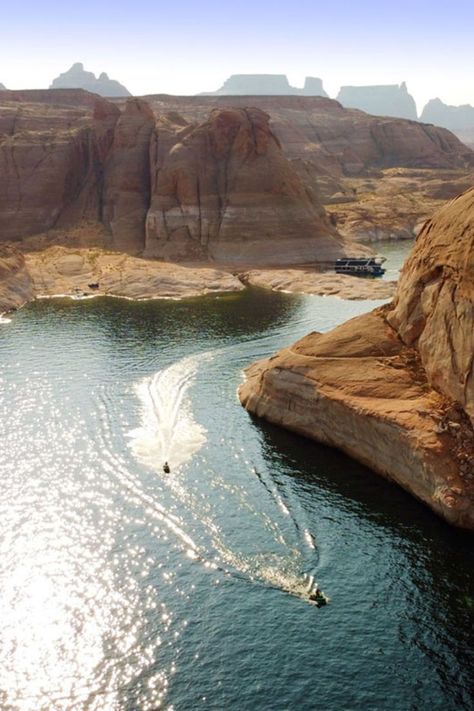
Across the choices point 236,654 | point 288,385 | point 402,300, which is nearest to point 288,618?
point 236,654

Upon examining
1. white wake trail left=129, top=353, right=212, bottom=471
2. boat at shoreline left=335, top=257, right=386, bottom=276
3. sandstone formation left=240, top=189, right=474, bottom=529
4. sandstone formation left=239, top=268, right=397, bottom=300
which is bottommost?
white wake trail left=129, top=353, right=212, bottom=471

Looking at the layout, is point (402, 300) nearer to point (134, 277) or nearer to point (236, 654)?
point (236, 654)

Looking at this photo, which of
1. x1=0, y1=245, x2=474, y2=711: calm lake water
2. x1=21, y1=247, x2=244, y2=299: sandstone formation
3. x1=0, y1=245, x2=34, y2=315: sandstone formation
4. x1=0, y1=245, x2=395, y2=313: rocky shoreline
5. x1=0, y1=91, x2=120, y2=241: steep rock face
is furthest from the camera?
x1=0, y1=91, x2=120, y2=241: steep rock face

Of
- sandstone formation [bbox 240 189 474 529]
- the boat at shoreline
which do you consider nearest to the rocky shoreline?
the boat at shoreline

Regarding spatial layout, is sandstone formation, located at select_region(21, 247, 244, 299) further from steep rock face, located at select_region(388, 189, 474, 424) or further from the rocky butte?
steep rock face, located at select_region(388, 189, 474, 424)

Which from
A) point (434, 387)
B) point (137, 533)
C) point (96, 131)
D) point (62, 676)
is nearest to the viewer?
point (62, 676)

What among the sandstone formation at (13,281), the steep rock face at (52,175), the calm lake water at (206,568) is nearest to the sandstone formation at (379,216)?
the steep rock face at (52,175)

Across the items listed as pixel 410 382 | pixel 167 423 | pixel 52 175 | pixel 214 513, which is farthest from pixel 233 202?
pixel 214 513
